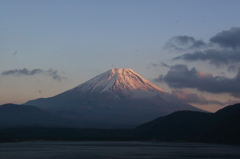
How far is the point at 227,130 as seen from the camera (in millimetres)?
92250

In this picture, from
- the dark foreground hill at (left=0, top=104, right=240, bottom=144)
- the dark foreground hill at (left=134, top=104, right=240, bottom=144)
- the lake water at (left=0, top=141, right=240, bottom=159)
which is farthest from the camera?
the dark foreground hill at (left=0, top=104, right=240, bottom=144)

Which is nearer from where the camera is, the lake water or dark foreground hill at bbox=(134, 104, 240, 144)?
the lake water

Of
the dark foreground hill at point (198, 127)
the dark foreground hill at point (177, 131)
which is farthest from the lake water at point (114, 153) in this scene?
the dark foreground hill at point (177, 131)

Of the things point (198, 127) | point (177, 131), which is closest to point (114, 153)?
point (198, 127)

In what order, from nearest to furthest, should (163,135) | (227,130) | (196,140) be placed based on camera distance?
(227,130)
(196,140)
(163,135)

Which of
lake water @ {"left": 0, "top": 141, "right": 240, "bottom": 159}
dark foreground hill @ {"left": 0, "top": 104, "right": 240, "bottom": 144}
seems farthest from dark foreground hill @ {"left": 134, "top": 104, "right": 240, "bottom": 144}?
lake water @ {"left": 0, "top": 141, "right": 240, "bottom": 159}

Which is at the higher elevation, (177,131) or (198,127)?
(198,127)

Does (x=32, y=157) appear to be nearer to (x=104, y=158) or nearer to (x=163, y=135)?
(x=104, y=158)

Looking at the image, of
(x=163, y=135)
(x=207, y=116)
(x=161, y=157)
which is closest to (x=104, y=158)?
(x=161, y=157)

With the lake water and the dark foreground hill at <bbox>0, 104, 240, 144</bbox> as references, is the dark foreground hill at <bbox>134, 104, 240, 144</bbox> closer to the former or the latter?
the dark foreground hill at <bbox>0, 104, 240, 144</bbox>

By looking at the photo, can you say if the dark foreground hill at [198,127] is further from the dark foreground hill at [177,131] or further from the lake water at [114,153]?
the lake water at [114,153]

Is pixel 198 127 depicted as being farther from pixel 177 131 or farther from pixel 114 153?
pixel 114 153

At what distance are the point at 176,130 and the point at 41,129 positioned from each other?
128 feet

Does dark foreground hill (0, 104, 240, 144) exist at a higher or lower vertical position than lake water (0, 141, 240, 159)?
higher
